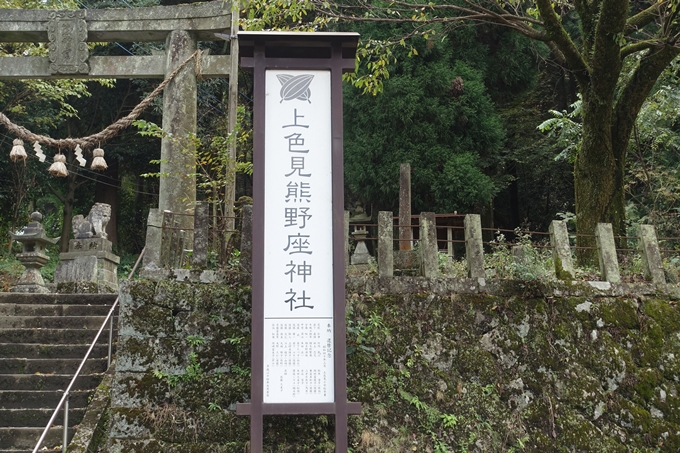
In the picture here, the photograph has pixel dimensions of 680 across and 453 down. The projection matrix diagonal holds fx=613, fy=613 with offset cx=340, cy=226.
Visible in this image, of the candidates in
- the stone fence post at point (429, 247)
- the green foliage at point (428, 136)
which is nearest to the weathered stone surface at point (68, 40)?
the green foliage at point (428, 136)

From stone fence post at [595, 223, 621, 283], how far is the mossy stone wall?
0.78 feet

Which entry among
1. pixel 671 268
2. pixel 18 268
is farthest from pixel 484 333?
pixel 18 268

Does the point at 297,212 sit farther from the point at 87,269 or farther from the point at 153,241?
the point at 87,269

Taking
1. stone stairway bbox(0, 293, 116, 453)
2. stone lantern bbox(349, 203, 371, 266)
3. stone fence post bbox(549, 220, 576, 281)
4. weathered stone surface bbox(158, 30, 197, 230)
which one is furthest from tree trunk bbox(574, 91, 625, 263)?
stone stairway bbox(0, 293, 116, 453)

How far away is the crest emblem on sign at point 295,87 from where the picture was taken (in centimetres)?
512

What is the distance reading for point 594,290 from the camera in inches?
250

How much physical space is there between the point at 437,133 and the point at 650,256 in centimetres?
647

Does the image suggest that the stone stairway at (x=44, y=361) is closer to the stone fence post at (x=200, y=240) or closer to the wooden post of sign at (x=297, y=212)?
the stone fence post at (x=200, y=240)

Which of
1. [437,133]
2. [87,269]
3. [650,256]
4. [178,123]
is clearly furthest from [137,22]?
[650,256]

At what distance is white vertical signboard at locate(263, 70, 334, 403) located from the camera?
462 cm

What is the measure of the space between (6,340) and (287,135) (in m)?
4.84

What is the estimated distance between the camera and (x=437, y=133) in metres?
12.6

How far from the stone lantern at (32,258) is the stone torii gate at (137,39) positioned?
2228 millimetres

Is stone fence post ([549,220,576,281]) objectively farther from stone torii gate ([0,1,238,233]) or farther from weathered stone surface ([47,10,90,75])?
weathered stone surface ([47,10,90,75])
